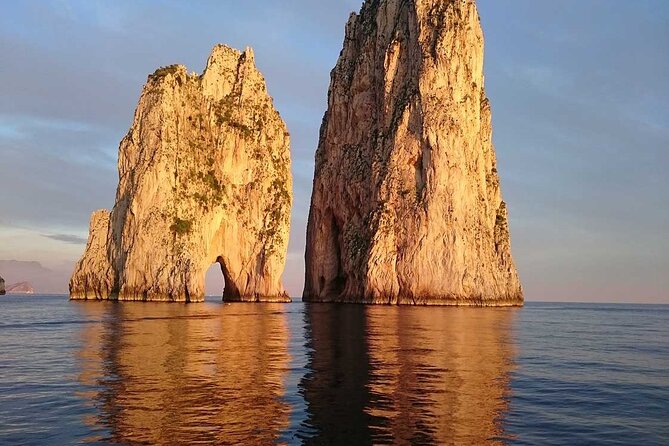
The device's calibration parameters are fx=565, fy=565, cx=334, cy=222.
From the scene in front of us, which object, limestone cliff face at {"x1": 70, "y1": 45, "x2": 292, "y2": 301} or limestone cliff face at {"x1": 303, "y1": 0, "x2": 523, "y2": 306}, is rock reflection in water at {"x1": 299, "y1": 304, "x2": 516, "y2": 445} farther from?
limestone cliff face at {"x1": 70, "y1": 45, "x2": 292, "y2": 301}

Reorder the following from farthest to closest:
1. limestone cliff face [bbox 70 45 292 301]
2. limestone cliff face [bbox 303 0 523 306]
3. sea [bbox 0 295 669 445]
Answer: limestone cliff face [bbox 70 45 292 301], limestone cliff face [bbox 303 0 523 306], sea [bbox 0 295 669 445]

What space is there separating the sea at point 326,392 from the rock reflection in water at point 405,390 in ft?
0.19

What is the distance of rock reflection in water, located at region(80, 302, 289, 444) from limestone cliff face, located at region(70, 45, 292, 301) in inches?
2485

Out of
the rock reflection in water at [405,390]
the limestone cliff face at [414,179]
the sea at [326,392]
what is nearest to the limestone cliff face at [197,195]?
the limestone cliff face at [414,179]

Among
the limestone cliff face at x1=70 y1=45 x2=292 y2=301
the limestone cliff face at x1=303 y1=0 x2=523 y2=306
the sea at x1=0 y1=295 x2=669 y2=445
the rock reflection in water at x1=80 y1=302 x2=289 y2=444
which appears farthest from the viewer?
the limestone cliff face at x1=70 y1=45 x2=292 y2=301

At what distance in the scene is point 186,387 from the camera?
59.5ft

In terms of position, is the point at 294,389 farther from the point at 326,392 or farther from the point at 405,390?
the point at 405,390

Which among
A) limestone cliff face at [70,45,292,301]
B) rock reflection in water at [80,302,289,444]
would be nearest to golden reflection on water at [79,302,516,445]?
rock reflection in water at [80,302,289,444]

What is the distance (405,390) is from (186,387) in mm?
7018

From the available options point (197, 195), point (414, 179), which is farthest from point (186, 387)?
point (197, 195)

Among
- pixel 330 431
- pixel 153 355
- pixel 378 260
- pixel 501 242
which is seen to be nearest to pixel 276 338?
pixel 153 355

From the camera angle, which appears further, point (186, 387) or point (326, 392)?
point (186, 387)

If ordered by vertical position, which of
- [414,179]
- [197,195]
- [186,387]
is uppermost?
[414,179]

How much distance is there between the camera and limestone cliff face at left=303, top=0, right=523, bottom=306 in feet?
311
